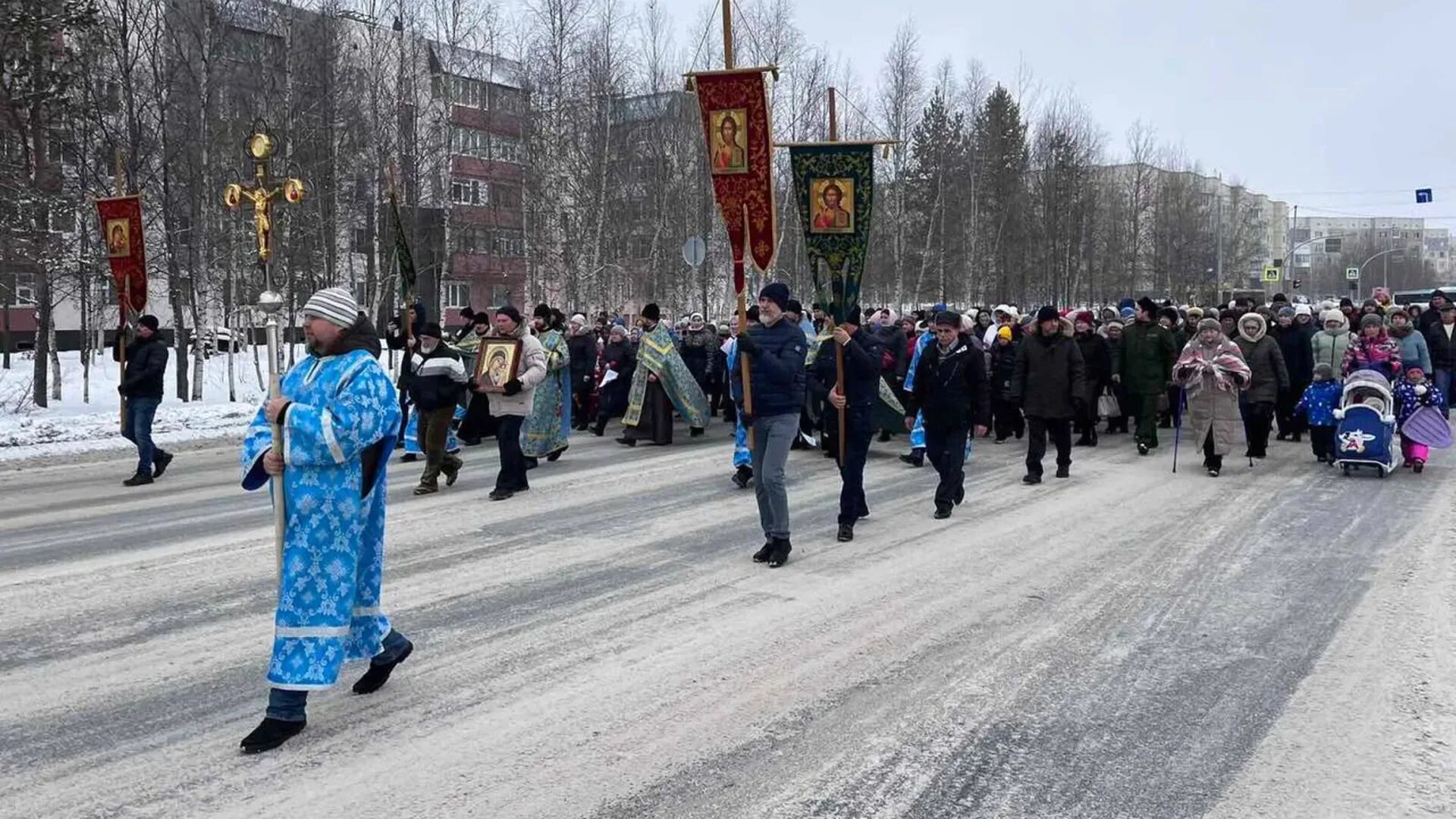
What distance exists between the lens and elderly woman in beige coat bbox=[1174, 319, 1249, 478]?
1234 cm

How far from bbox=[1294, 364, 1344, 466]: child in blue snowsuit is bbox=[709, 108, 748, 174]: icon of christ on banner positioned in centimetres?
752

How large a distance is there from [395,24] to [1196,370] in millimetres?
24706

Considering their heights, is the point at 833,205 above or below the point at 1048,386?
above

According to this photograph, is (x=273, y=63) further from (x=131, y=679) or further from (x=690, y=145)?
(x=131, y=679)

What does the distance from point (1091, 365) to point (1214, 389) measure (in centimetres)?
308

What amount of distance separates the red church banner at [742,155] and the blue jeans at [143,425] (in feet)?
22.9

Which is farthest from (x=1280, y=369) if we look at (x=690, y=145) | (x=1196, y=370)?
(x=690, y=145)

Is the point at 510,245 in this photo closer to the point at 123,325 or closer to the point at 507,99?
the point at 507,99

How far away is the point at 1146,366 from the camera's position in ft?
48.9

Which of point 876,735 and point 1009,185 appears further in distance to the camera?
point 1009,185

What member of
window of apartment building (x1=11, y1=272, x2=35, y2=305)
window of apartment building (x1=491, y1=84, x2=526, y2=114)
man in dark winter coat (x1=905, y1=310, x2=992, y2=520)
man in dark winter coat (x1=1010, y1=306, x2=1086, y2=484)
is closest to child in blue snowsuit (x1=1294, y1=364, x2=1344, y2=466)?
man in dark winter coat (x1=1010, y1=306, x2=1086, y2=484)

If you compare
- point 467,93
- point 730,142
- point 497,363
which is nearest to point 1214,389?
point 730,142

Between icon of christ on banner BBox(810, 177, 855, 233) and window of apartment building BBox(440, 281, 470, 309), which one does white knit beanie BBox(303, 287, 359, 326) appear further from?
window of apartment building BBox(440, 281, 470, 309)

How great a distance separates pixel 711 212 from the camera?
3841 cm
